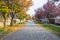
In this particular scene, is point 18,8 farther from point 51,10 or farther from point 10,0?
point 51,10

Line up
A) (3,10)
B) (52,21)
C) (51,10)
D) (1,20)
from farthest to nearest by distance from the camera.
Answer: (52,21), (51,10), (1,20), (3,10)

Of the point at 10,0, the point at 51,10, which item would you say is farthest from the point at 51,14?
the point at 10,0

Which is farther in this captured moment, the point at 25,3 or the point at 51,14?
the point at 51,14

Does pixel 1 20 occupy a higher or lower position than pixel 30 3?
lower

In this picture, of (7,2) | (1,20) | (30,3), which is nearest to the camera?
(7,2)

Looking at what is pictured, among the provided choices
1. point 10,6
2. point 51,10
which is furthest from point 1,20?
point 51,10

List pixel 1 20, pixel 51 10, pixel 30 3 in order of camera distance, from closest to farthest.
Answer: pixel 1 20
pixel 30 3
pixel 51 10

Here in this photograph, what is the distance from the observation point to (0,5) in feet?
104

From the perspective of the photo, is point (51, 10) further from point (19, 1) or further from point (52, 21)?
point (19, 1)

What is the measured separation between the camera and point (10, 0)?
134ft

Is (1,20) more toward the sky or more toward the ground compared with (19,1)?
more toward the ground

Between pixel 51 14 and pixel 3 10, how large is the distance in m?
33.3

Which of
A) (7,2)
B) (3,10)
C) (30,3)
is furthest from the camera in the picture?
(30,3)

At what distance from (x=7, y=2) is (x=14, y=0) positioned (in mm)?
1639
